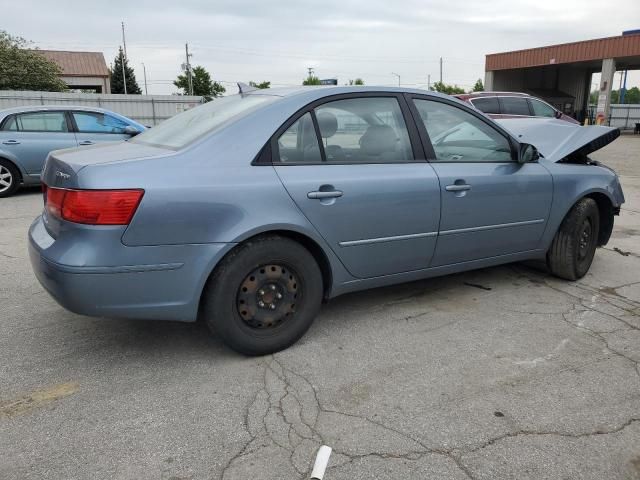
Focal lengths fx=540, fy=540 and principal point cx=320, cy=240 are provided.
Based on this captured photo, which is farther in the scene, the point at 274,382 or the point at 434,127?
the point at 434,127

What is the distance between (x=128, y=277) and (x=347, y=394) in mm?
1255

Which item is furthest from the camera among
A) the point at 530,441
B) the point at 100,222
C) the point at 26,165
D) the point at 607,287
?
the point at 26,165

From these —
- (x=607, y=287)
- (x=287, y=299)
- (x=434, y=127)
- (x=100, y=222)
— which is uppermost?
(x=434, y=127)

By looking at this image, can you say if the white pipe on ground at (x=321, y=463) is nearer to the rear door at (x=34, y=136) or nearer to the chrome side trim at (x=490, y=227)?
the chrome side trim at (x=490, y=227)

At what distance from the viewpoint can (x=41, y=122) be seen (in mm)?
8992

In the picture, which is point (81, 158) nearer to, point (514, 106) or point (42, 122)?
point (42, 122)

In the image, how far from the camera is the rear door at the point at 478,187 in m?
3.66

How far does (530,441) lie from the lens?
2404mm

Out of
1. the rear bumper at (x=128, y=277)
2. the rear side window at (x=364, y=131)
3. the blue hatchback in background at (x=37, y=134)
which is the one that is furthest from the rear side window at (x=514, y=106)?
the rear bumper at (x=128, y=277)

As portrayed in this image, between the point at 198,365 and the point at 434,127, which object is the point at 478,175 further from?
the point at 198,365

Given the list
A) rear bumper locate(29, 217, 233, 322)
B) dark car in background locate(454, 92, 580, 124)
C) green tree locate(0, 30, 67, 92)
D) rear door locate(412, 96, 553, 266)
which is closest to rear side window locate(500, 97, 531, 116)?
dark car in background locate(454, 92, 580, 124)

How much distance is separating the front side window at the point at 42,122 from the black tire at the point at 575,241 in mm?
8043

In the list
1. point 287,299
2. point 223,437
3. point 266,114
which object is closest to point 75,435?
point 223,437

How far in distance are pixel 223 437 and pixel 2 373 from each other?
1426mm
